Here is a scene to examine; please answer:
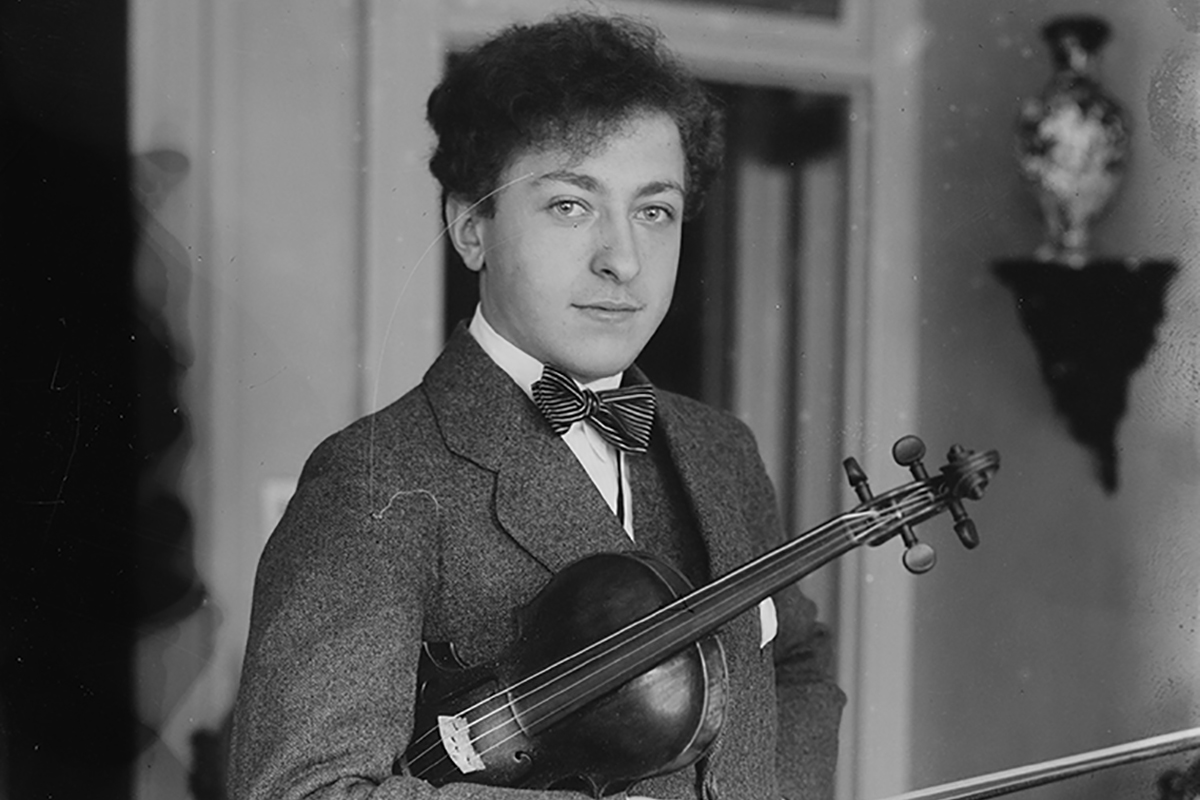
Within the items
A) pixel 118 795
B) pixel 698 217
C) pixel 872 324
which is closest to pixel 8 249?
pixel 118 795

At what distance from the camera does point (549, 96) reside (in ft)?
5.20

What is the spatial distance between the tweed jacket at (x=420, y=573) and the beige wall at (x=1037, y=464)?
410mm

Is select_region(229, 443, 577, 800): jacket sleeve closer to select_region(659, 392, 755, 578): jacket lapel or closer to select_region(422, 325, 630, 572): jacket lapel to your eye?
select_region(422, 325, 630, 572): jacket lapel

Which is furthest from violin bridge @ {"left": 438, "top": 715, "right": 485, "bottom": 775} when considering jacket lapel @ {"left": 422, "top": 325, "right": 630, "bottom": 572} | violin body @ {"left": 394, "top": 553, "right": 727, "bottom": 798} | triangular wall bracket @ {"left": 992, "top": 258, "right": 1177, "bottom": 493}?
triangular wall bracket @ {"left": 992, "top": 258, "right": 1177, "bottom": 493}

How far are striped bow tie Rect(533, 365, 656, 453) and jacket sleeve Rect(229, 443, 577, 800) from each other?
0.19 meters

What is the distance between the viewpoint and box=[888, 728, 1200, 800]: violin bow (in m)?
1.96

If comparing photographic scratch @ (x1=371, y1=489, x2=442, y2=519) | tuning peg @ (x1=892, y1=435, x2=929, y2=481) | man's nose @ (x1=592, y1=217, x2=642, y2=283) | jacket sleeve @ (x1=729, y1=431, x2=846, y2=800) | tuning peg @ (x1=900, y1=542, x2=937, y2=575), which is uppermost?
man's nose @ (x1=592, y1=217, x2=642, y2=283)

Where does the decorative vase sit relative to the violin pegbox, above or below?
above

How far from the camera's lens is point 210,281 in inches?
72.6

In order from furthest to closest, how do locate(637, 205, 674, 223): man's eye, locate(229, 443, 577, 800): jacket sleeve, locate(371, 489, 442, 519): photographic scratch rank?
locate(637, 205, 674, 223): man's eye, locate(371, 489, 442, 519): photographic scratch, locate(229, 443, 577, 800): jacket sleeve

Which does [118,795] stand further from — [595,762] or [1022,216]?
[1022,216]

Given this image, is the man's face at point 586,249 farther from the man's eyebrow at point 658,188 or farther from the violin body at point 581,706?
the violin body at point 581,706

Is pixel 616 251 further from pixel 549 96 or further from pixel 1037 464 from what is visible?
pixel 1037 464

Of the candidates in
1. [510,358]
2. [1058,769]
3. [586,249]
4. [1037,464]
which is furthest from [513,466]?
[1058,769]
